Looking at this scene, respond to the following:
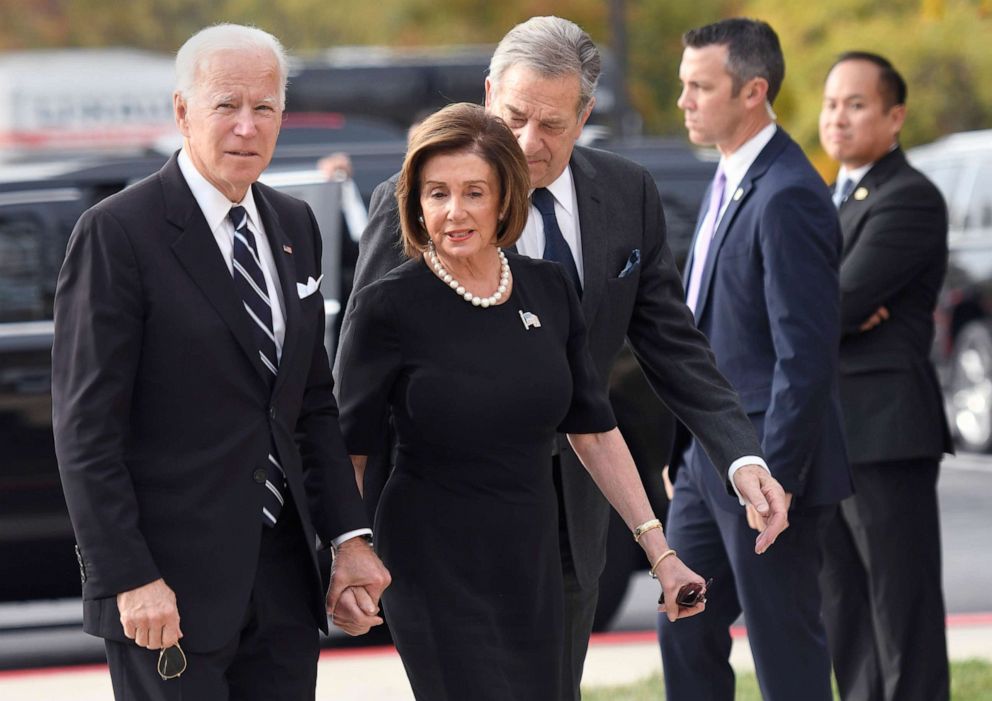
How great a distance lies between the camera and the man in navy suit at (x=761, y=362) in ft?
15.3

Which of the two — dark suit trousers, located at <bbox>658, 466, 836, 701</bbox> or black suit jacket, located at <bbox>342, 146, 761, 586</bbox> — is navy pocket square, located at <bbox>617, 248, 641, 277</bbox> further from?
dark suit trousers, located at <bbox>658, 466, 836, 701</bbox>

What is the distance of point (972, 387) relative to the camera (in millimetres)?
13422

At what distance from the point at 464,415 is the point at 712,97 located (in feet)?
5.50

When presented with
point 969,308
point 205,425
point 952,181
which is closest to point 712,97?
point 205,425

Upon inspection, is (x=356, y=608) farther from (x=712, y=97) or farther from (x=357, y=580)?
(x=712, y=97)

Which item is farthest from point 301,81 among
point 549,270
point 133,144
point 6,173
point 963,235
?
point 549,270

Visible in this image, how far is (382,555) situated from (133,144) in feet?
55.1

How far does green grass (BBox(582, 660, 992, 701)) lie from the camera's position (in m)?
5.88

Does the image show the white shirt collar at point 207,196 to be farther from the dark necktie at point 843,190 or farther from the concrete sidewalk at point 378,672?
the concrete sidewalk at point 378,672

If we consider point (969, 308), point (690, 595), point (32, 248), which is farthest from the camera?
point (969, 308)

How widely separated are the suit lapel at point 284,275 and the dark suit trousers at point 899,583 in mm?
2360

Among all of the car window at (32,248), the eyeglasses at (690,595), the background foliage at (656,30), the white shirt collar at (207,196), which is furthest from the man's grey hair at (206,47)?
the background foliage at (656,30)

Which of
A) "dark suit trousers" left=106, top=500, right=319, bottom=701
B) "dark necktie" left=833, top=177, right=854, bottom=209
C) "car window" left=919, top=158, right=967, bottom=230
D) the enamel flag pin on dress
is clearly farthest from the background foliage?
"dark suit trousers" left=106, top=500, right=319, bottom=701

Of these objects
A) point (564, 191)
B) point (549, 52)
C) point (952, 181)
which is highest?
point (549, 52)
